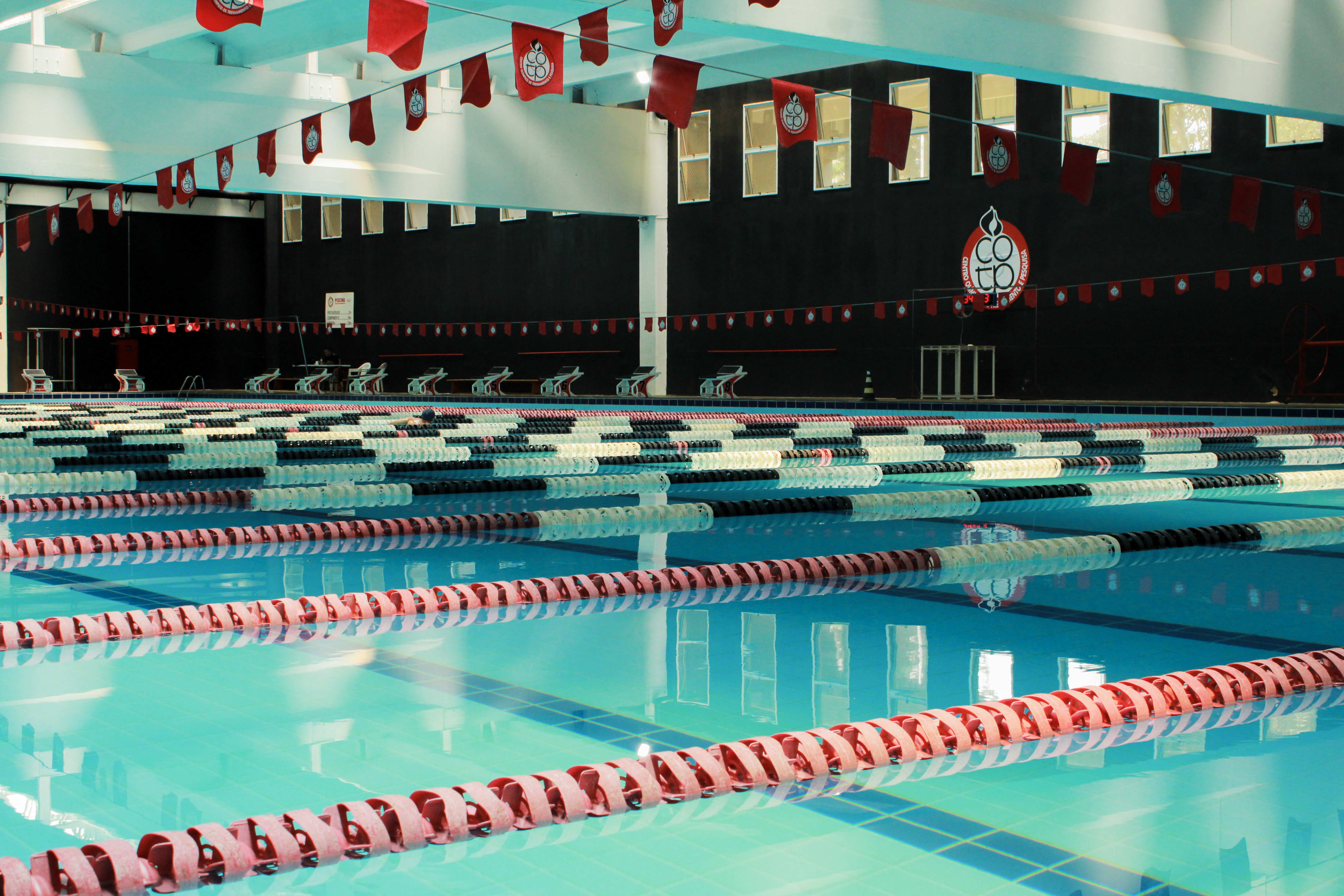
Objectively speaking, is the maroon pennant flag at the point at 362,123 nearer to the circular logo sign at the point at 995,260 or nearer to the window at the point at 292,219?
the circular logo sign at the point at 995,260

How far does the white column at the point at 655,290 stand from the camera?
22125 mm

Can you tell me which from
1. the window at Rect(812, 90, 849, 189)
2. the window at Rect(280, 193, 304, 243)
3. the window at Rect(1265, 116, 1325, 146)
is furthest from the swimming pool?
the window at Rect(280, 193, 304, 243)

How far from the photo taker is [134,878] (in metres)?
1.92

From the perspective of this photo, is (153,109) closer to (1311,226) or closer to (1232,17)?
(1232,17)

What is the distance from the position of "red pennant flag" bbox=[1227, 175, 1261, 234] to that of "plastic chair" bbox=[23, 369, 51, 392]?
20110mm

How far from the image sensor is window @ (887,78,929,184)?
1880cm

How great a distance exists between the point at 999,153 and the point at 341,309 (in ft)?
61.8

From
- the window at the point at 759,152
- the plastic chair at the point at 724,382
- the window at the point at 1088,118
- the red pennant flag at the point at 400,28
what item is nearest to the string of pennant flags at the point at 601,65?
the red pennant flag at the point at 400,28

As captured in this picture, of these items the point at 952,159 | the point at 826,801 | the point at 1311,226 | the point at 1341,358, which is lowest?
the point at 826,801

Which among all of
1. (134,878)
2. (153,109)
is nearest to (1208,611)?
(134,878)

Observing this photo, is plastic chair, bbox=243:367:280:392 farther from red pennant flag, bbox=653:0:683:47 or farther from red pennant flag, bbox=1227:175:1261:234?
red pennant flag, bbox=653:0:683:47

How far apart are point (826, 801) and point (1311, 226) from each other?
514 inches

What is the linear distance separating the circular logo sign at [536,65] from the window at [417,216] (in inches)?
679

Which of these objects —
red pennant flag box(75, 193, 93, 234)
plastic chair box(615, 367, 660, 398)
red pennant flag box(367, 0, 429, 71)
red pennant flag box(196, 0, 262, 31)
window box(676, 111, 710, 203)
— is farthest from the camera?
plastic chair box(615, 367, 660, 398)
